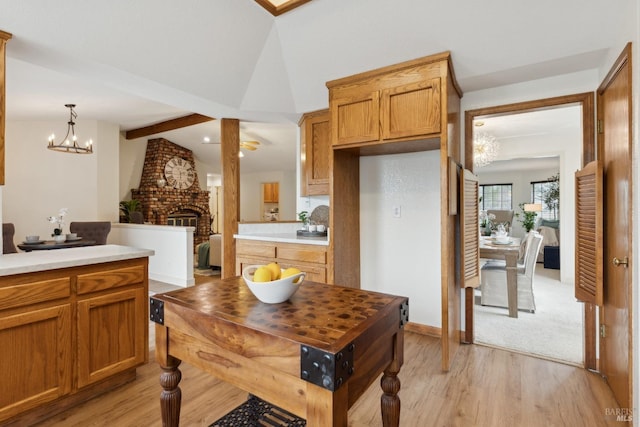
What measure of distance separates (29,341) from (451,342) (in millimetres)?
2756

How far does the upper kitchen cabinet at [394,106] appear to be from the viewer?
2477mm

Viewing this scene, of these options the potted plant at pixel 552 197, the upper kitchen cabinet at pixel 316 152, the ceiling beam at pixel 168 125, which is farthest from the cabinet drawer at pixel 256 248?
the potted plant at pixel 552 197

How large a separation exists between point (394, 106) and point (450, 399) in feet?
7.05

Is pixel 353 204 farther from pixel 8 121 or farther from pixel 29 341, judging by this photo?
pixel 8 121

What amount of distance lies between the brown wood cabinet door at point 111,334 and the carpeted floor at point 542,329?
113 inches

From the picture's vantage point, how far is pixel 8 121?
5.28 m

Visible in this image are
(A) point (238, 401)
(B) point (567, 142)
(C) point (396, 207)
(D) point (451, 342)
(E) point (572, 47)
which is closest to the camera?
(A) point (238, 401)

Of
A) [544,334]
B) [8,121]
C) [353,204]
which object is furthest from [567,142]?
[8,121]

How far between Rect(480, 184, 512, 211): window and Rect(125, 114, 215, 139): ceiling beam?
885cm

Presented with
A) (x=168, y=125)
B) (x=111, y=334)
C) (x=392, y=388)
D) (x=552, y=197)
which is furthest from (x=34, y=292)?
(x=552, y=197)

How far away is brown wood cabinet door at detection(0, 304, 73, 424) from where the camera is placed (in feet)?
5.68

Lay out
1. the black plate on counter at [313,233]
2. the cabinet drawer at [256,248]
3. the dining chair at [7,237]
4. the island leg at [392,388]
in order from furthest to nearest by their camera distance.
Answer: the dining chair at [7,237], the black plate on counter at [313,233], the cabinet drawer at [256,248], the island leg at [392,388]

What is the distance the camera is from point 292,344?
0.99 meters

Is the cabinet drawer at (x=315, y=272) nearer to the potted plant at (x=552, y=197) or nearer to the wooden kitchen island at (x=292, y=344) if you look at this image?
the wooden kitchen island at (x=292, y=344)
